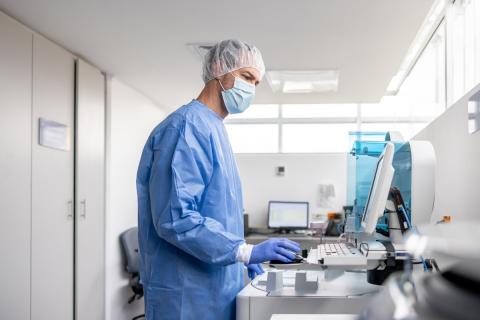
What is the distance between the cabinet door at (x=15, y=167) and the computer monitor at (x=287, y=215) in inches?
115

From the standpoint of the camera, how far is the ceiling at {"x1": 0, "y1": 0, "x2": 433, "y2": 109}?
7.79 ft

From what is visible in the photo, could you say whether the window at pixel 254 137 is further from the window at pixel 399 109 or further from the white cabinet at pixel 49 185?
the white cabinet at pixel 49 185

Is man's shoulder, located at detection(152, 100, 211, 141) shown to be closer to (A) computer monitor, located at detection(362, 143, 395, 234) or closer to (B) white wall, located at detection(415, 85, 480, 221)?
(A) computer monitor, located at detection(362, 143, 395, 234)

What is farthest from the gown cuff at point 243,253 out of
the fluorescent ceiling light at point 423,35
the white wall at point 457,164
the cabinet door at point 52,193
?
the fluorescent ceiling light at point 423,35

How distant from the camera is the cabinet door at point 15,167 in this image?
239 cm

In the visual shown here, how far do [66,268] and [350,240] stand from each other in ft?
6.33

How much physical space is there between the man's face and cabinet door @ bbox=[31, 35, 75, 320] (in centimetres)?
138

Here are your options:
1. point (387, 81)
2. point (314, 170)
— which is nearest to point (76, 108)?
point (387, 81)

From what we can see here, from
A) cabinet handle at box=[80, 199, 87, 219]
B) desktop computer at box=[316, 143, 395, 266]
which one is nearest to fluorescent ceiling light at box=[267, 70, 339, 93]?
cabinet handle at box=[80, 199, 87, 219]

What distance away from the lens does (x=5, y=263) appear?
7.88 feet

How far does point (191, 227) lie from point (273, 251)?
0.93 ft

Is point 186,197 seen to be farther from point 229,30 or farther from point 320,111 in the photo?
point 320,111

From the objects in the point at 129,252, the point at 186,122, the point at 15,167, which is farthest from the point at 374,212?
the point at 129,252

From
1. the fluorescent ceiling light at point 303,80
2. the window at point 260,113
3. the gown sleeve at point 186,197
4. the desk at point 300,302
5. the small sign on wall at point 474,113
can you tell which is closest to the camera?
the gown sleeve at point 186,197
